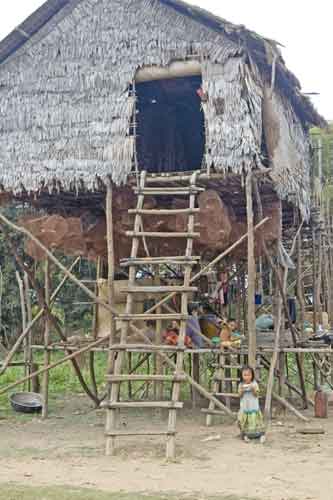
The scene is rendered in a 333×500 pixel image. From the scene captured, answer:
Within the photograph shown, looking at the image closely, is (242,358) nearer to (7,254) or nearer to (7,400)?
(7,400)

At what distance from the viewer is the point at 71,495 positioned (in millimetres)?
6348

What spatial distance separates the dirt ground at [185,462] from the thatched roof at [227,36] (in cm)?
491

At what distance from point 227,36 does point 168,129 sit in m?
3.30

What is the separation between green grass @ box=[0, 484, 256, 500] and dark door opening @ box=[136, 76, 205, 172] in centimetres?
685

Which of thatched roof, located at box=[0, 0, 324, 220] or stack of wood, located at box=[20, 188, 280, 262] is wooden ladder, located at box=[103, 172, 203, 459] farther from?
thatched roof, located at box=[0, 0, 324, 220]

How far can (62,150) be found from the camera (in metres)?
10.5

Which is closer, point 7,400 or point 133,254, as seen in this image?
point 133,254

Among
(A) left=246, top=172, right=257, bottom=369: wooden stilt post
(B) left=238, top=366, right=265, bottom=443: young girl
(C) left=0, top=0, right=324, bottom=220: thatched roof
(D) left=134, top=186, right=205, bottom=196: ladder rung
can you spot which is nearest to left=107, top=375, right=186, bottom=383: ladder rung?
(B) left=238, top=366, right=265, bottom=443: young girl

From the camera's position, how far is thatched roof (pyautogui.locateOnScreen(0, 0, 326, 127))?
9859mm

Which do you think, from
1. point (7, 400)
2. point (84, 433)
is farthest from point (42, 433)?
point (7, 400)

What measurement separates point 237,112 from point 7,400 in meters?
7.05

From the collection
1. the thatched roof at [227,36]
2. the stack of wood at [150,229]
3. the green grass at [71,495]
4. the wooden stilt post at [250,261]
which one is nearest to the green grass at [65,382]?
the stack of wood at [150,229]

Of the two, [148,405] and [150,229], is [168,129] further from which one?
[148,405]

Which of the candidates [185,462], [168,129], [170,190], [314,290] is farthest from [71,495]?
[168,129]
